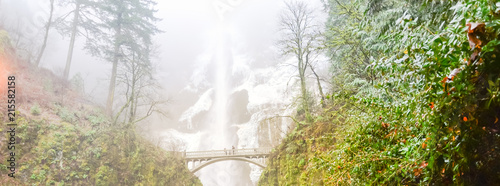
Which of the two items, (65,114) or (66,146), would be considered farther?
(65,114)

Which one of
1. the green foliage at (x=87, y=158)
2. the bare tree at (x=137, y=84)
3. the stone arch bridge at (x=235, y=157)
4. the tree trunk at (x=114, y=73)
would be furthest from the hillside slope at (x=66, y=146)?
the stone arch bridge at (x=235, y=157)

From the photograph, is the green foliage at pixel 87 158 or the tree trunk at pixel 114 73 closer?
the green foliage at pixel 87 158

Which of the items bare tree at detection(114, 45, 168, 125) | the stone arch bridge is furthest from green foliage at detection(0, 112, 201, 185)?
the stone arch bridge

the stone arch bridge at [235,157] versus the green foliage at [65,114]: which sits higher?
the green foliage at [65,114]

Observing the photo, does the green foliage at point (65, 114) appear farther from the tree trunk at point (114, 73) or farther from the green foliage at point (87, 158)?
the tree trunk at point (114, 73)

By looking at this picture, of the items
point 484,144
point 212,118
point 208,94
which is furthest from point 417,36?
A: point 208,94

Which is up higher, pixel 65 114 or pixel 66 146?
pixel 65 114

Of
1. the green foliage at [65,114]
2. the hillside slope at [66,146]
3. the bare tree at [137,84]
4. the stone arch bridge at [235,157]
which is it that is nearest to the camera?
the hillside slope at [66,146]

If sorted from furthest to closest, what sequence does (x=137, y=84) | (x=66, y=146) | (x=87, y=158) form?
(x=137, y=84) → (x=87, y=158) → (x=66, y=146)

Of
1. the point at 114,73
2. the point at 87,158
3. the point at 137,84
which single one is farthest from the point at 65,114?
the point at 114,73

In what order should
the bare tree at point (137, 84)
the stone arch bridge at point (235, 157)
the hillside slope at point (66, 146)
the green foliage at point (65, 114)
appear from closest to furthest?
the hillside slope at point (66, 146) → the green foliage at point (65, 114) → the bare tree at point (137, 84) → the stone arch bridge at point (235, 157)

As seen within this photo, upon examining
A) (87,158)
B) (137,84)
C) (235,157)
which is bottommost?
(235,157)

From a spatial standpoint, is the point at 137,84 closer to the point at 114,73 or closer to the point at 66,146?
the point at 114,73

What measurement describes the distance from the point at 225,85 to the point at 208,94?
3.38 m
